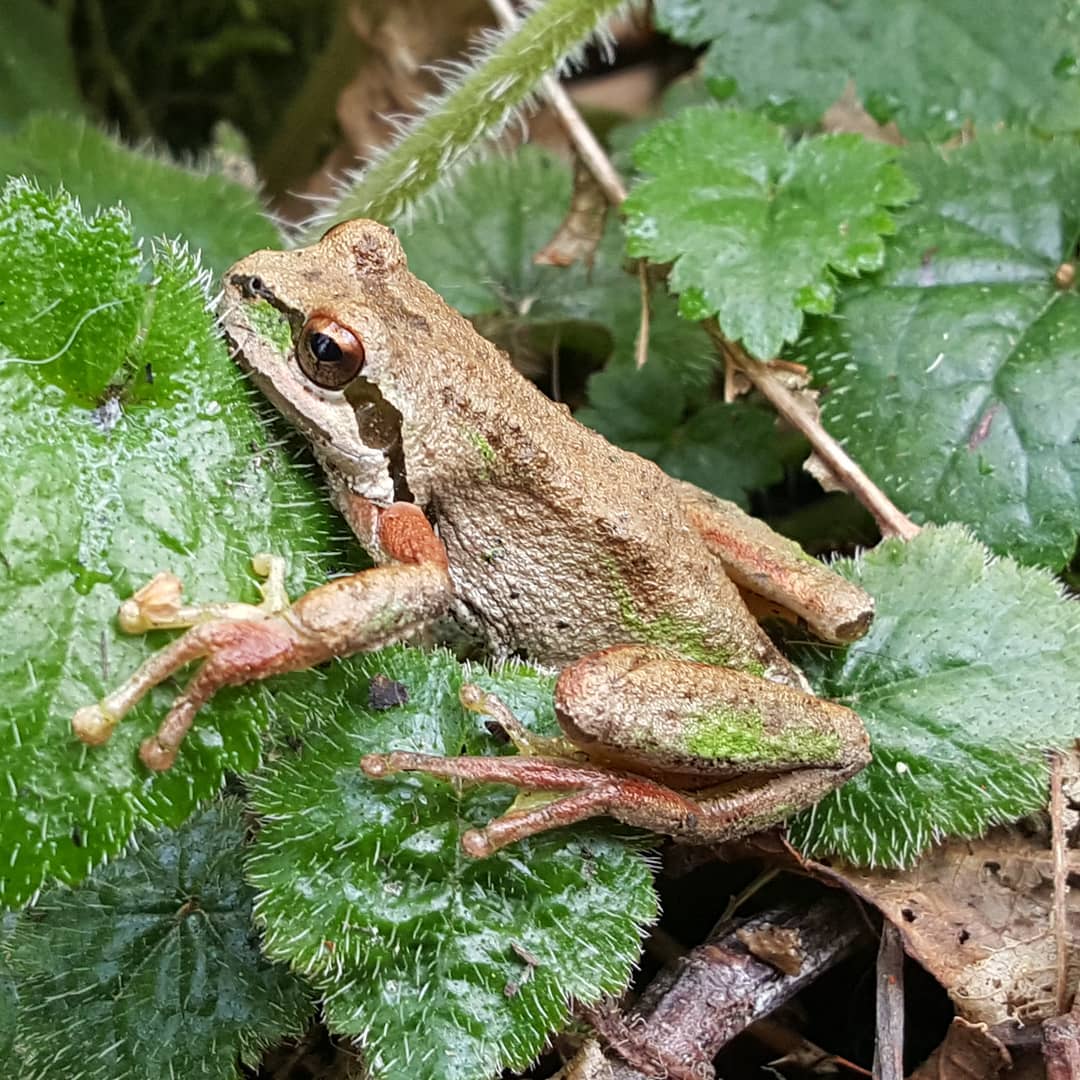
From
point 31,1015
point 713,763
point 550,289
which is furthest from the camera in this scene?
point 550,289

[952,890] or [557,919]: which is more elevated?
[952,890]

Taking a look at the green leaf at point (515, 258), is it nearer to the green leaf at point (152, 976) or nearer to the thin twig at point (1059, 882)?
the thin twig at point (1059, 882)

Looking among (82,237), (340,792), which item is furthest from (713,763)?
(82,237)

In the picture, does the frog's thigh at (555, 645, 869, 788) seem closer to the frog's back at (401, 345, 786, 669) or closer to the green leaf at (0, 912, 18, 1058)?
the frog's back at (401, 345, 786, 669)

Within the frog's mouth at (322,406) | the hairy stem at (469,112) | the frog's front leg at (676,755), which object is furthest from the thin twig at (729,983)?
the hairy stem at (469,112)

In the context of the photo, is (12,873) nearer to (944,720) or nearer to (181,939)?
(181,939)

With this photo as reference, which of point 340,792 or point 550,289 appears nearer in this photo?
point 340,792
